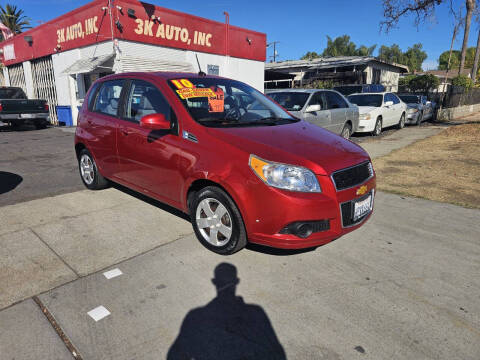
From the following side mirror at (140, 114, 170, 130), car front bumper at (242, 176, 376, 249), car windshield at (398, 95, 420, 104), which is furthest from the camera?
car windshield at (398, 95, 420, 104)

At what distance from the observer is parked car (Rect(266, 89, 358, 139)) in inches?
302

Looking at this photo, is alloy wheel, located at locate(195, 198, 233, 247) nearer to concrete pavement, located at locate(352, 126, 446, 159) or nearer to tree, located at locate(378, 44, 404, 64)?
concrete pavement, located at locate(352, 126, 446, 159)

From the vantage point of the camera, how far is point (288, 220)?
8.93ft

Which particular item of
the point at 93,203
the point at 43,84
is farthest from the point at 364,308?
the point at 43,84

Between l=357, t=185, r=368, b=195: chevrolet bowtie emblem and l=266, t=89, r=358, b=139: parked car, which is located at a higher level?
l=266, t=89, r=358, b=139: parked car

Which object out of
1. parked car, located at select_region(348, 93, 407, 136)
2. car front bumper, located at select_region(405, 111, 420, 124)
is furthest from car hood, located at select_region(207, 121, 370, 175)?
car front bumper, located at select_region(405, 111, 420, 124)

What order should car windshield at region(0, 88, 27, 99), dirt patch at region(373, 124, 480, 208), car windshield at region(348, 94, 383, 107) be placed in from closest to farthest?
dirt patch at region(373, 124, 480, 208), car windshield at region(348, 94, 383, 107), car windshield at region(0, 88, 27, 99)

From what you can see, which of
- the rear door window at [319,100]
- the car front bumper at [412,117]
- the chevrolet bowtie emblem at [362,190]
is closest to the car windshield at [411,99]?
the car front bumper at [412,117]

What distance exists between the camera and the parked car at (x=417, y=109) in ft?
47.2

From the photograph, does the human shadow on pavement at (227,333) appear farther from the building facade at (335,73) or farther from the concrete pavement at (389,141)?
the building facade at (335,73)

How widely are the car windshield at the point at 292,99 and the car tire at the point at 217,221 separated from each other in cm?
502

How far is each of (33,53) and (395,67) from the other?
95.3 ft

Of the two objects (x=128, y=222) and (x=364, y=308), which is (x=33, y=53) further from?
(x=364, y=308)

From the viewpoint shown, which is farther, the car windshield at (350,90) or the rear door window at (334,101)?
the car windshield at (350,90)
